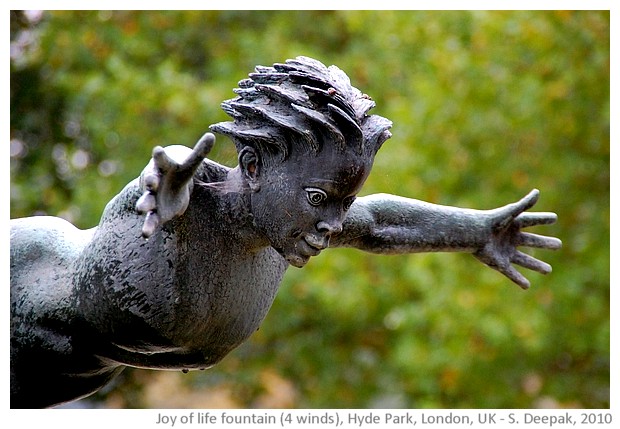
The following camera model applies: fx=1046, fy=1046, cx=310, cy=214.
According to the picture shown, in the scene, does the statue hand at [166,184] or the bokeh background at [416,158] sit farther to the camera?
the bokeh background at [416,158]

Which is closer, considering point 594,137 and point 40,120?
point 594,137

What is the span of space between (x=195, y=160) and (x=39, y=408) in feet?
3.32

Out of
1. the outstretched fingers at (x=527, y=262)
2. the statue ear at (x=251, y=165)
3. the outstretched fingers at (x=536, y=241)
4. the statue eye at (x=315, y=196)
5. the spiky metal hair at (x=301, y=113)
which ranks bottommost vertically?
the outstretched fingers at (x=527, y=262)

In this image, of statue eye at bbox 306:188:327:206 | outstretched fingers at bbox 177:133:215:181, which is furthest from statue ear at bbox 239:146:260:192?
outstretched fingers at bbox 177:133:215:181

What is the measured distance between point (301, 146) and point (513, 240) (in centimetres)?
95

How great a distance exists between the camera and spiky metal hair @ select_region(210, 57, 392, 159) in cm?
231

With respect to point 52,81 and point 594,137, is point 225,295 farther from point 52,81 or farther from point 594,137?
point 52,81

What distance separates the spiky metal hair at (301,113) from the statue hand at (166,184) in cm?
22

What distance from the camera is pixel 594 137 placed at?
6793 millimetres

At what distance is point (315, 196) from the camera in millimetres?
2355

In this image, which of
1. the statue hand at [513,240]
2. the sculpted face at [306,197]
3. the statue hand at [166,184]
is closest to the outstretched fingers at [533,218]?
the statue hand at [513,240]

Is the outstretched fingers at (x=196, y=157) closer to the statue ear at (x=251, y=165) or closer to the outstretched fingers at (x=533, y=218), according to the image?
the statue ear at (x=251, y=165)

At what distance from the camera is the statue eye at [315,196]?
7.70 feet
